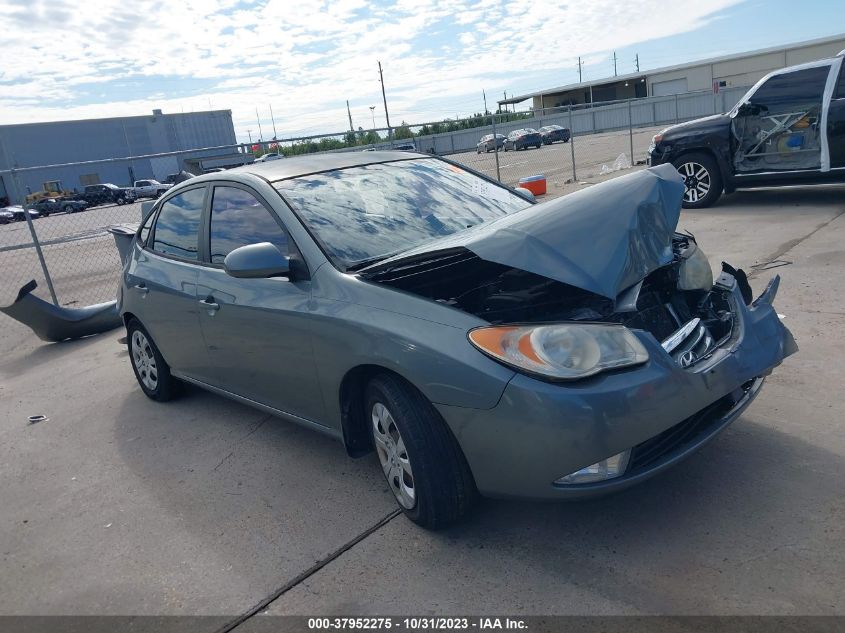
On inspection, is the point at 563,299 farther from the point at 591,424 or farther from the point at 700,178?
the point at 700,178

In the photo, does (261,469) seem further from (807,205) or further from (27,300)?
(807,205)

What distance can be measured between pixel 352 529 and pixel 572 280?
5.09 ft

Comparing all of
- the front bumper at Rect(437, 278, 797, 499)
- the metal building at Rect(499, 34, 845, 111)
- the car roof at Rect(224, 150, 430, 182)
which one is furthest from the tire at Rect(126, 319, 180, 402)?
the metal building at Rect(499, 34, 845, 111)

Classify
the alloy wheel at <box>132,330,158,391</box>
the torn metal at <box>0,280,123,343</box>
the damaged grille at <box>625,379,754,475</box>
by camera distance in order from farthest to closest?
the torn metal at <box>0,280,123,343</box>, the alloy wheel at <box>132,330,158,391</box>, the damaged grille at <box>625,379,754,475</box>

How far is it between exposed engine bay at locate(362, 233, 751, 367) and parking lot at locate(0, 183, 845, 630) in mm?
681

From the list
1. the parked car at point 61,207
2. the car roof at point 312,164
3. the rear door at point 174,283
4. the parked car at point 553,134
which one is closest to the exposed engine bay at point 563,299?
the car roof at point 312,164

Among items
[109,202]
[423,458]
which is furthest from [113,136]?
[423,458]

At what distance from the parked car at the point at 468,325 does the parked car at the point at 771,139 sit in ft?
20.8

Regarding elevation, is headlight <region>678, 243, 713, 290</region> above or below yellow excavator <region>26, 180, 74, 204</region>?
below

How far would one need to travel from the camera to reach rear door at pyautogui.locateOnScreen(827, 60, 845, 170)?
8.73m

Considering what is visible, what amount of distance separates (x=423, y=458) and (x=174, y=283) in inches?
98.2

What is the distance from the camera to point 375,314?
10.3 ft

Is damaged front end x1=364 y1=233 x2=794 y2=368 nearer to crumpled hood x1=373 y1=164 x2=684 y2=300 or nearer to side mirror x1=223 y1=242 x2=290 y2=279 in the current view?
crumpled hood x1=373 y1=164 x2=684 y2=300

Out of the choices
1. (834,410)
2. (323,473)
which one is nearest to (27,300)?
(323,473)
